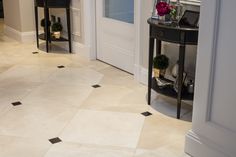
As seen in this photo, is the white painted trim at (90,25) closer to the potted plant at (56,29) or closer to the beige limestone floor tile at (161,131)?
the potted plant at (56,29)

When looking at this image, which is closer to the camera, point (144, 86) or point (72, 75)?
point (144, 86)

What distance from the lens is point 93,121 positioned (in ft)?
11.0

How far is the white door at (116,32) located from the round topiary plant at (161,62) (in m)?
0.92

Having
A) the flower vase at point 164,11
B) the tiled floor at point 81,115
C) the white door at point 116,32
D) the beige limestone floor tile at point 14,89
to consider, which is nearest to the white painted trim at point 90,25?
the white door at point 116,32

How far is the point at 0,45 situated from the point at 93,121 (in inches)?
130

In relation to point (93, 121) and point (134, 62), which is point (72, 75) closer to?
point (134, 62)

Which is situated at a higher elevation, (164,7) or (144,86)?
(164,7)

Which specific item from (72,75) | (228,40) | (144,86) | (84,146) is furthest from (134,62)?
(228,40)

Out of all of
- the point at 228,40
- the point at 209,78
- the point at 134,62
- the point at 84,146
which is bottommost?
the point at 84,146

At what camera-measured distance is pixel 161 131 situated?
3160 mm

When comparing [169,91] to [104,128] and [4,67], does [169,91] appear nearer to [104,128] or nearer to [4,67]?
[104,128]

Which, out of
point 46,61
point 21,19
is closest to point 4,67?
point 46,61

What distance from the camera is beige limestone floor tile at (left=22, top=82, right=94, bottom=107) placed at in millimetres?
3740

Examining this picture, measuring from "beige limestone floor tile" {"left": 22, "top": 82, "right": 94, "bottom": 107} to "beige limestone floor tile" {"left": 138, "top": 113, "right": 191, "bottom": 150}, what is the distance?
0.83m
